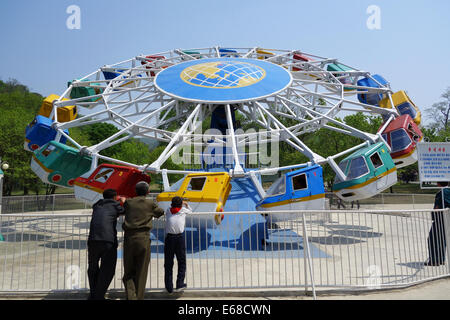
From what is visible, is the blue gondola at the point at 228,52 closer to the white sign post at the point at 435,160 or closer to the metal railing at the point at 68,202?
the metal railing at the point at 68,202

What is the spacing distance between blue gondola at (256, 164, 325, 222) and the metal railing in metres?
13.6

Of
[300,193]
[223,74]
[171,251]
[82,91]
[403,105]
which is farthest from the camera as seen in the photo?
[82,91]

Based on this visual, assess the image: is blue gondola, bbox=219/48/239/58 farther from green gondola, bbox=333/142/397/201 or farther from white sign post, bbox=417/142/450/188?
white sign post, bbox=417/142/450/188

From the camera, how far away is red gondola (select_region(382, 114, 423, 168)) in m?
14.5

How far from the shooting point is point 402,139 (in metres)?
14.5

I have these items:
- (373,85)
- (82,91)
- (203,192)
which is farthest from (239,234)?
(373,85)

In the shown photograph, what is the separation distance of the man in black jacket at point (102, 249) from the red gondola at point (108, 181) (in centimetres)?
592

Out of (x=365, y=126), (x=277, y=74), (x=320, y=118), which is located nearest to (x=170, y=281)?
(x=320, y=118)

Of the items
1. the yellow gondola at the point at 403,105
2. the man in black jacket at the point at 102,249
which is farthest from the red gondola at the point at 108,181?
the yellow gondola at the point at 403,105

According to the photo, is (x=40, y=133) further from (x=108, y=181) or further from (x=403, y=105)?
(x=403, y=105)

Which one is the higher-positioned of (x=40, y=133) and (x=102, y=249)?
(x=102, y=249)

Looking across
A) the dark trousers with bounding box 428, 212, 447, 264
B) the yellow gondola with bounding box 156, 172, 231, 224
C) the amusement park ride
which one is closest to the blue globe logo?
the amusement park ride

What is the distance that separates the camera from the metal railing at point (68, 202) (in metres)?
25.3

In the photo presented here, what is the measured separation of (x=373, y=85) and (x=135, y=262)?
17.7m
